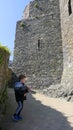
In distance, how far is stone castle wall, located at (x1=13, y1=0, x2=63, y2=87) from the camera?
15.2 metres

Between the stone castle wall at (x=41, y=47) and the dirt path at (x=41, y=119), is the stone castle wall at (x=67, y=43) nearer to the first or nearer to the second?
the stone castle wall at (x=41, y=47)

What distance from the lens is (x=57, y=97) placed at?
11953 mm

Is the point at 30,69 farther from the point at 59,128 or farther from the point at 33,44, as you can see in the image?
the point at 59,128

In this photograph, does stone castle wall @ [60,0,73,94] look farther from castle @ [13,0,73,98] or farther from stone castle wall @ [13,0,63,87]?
stone castle wall @ [13,0,63,87]

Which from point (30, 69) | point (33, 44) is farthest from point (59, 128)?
point (33, 44)

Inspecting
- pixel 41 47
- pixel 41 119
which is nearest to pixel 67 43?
pixel 41 47

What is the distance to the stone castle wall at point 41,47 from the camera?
15211 millimetres

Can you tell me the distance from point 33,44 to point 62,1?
3584 millimetres

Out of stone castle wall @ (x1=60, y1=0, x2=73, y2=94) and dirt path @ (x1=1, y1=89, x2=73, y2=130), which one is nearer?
dirt path @ (x1=1, y1=89, x2=73, y2=130)

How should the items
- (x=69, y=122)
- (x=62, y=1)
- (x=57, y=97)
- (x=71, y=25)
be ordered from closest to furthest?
(x=69, y=122) < (x=57, y=97) < (x=71, y=25) < (x=62, y=1)

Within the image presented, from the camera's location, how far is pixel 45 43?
16094mm

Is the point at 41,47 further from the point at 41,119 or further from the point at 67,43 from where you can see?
the point at 41,119

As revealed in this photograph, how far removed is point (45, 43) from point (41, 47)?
1.31ft

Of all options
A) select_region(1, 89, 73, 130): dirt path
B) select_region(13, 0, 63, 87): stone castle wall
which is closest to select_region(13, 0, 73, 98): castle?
select_region(13, 0, 63, 87): stone castle wall
